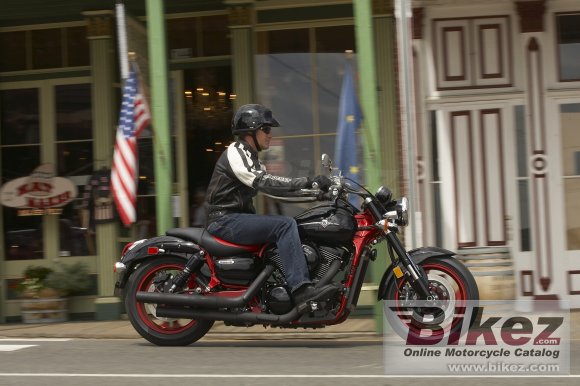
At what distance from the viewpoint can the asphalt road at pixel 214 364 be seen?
7.07m

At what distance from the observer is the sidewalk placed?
992 cm

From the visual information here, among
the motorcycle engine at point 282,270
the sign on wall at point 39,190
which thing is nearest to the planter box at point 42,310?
the sign on wall at point 39,190

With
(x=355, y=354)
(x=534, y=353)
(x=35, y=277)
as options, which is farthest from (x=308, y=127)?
(x=534, y=353)

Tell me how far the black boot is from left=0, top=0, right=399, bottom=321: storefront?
440cm

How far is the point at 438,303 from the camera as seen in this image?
27.5 feet

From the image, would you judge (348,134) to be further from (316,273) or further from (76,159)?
(76,159)

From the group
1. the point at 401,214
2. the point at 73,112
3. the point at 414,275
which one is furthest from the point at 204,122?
the point at 414,275

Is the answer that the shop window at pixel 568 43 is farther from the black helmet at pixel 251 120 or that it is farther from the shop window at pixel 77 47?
the shop window at pixel 77 47

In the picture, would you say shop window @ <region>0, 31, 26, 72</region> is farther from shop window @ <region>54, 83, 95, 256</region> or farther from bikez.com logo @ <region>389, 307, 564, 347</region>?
bikez.com logo @ <region>389, 307, 564, 347</region>

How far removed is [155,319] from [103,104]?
15.5 feet

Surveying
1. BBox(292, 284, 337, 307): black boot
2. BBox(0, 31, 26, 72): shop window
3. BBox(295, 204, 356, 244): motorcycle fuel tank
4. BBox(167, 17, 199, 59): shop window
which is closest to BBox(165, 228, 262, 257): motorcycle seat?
BBox(295, 204, 356, 244): motorcycle fuel tank

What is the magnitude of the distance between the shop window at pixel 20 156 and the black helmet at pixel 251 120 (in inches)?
216

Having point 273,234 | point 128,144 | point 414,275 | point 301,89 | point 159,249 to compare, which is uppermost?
point 301,89

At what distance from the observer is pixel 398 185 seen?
1216 centimetres
